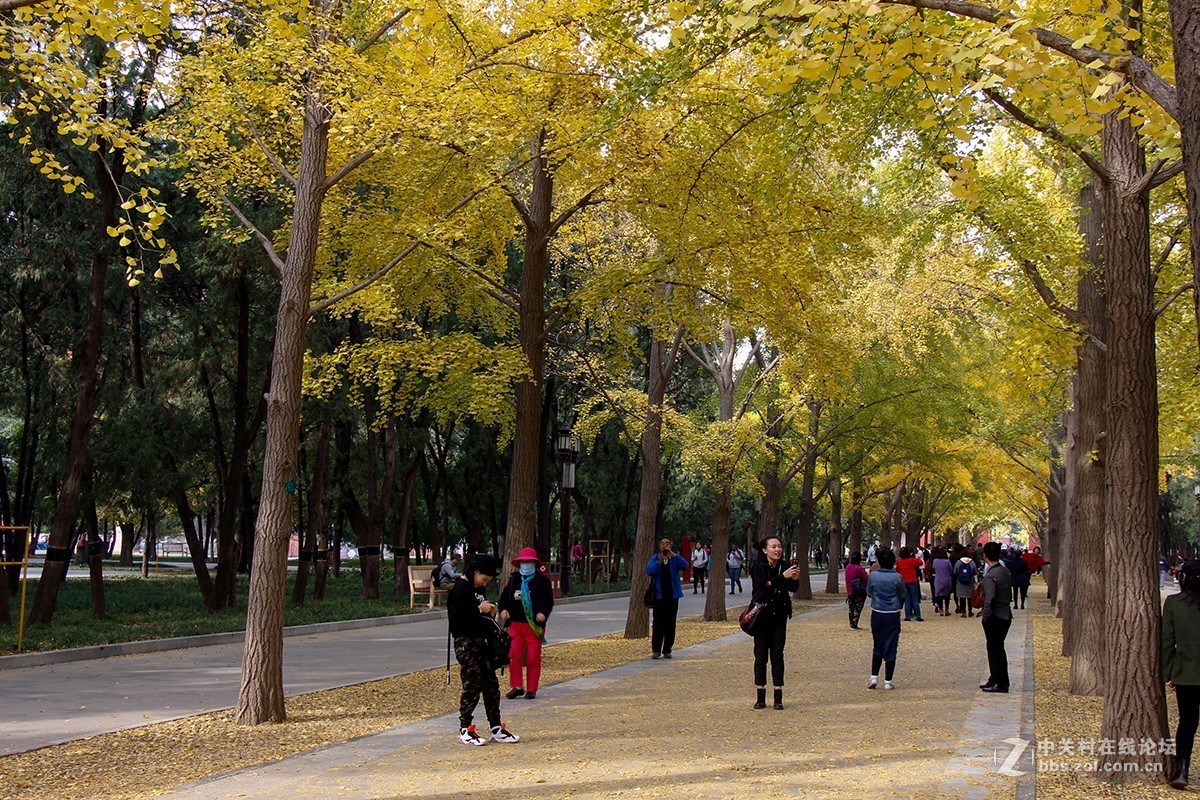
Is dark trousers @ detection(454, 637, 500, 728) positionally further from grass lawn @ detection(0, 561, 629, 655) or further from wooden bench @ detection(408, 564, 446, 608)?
wooden bench @ detection(408, 564, 446, 608)

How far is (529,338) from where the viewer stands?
16.3 m

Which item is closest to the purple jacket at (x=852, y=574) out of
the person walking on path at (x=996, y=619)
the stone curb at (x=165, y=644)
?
the stone curb at (x=165, y=644)

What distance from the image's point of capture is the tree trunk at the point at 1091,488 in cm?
1301

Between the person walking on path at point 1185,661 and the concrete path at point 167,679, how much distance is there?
8.67 metres

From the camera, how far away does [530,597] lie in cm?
1227

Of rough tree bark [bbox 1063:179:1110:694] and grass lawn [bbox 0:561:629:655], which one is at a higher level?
rough tree bark [bbox 1063:179:1110:694]

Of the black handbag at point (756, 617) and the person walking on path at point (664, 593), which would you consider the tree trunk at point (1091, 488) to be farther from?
the person walking on path at point (664, 593)

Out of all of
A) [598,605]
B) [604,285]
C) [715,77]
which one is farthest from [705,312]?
[598,605]

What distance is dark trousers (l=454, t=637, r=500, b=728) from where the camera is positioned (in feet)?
31.2

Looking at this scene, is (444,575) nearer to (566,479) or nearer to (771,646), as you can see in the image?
(566,479)

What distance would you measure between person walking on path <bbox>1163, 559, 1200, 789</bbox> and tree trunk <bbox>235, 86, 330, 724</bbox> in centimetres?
753

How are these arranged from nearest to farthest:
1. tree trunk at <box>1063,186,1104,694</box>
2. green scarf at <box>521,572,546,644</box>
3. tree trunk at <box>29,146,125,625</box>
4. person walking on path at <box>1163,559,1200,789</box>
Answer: person walking on path at <box>1163,559,1200,789</box> < green scarf at <box>521,572,546,644</box> < tree trunk at <box>1063,186,1104,694</box> < tree trunk at <box>29,146,125,625</box>

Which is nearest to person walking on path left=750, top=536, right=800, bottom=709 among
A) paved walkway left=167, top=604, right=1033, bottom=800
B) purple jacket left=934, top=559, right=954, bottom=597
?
paved walkway left=167, top=604, right=1033, bottom=800

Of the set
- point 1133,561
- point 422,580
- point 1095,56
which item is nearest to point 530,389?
point 1133,561
